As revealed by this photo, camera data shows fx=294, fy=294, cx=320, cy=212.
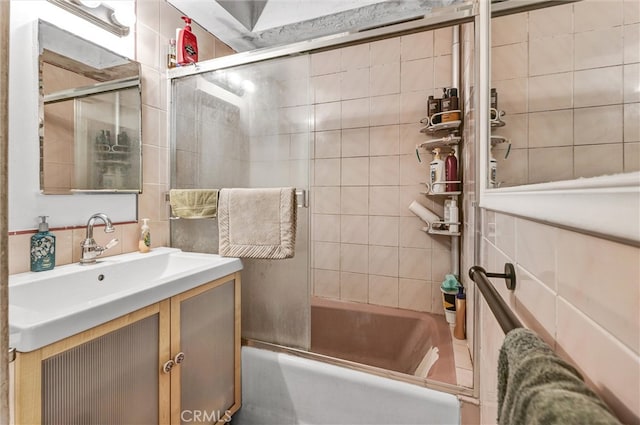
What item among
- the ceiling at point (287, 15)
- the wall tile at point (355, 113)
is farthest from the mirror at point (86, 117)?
the wall tile at point (355, 113)

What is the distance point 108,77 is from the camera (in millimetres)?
1305

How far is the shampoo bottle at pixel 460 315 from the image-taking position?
1.53 metres

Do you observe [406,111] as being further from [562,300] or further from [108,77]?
[562,300]

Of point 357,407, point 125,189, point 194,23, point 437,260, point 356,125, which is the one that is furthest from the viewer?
point 356,125

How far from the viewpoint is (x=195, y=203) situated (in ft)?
4.64

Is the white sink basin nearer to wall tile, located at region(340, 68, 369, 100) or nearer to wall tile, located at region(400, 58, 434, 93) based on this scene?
wall tile, located at region(340, 68, 369, 100)

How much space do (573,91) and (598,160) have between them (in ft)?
0.43

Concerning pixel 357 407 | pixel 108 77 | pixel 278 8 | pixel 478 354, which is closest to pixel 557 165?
pixel 478 354

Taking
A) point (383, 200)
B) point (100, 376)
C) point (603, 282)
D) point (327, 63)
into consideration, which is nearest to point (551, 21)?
point (603, 282)

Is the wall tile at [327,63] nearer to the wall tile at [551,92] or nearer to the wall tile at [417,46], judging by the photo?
the wall tile at [417,46]

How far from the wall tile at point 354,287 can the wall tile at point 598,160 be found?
5.97 ft

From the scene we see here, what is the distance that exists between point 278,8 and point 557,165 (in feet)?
6.49

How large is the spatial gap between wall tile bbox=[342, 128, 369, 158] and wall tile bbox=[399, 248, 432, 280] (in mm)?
750

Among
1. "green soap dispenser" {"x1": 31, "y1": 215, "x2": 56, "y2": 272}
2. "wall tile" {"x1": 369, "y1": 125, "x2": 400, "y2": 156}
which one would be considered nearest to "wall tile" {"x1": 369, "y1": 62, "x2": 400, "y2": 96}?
"wall tile" {"x1": 369, "y1": 125, "x2": 400, "y2": 156}
